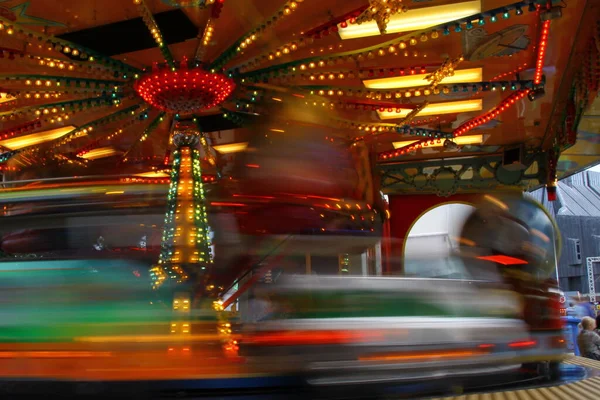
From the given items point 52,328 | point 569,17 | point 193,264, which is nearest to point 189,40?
point 569,17

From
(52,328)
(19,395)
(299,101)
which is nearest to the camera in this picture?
(19,395)

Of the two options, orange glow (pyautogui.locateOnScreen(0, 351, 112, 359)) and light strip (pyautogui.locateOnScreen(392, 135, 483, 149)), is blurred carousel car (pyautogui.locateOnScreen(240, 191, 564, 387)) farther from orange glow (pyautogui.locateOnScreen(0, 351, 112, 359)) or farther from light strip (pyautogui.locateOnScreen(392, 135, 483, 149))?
light strip (pyautogui.locateOnScreen(392, 135, 483, 149))

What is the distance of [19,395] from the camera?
4.84 ft

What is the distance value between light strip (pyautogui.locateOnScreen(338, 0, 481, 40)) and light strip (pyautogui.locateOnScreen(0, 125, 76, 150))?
4.63 m

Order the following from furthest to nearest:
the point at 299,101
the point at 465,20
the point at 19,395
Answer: the point at 299,101 < the point at 465,20 < the point at 19,395

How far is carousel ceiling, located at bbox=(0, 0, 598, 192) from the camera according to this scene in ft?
13.6

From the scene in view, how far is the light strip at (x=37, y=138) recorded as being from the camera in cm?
812

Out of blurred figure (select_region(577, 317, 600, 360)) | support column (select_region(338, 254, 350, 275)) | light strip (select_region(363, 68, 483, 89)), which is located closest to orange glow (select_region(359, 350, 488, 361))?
support column (select_region(338, 254, 350, 275))

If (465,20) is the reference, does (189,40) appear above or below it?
above

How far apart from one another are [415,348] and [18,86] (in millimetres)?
6099

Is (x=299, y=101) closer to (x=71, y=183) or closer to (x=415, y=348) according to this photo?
(x=71, y=183)

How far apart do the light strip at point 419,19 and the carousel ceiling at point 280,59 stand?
13 mm

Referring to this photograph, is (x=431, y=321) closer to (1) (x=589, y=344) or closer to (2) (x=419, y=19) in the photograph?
(2) (x=419, y=19)

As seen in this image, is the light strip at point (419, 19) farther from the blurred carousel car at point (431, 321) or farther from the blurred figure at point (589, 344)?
the blurred carousel car at point (431, 321)
